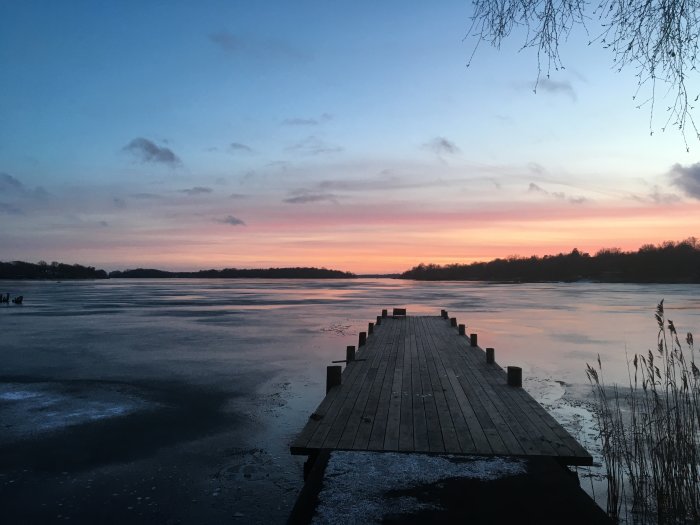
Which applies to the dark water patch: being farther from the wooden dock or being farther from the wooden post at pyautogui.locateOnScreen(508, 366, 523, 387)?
the wooden post at pyautogui.locateOnScreen(508, 366, 523, 387)

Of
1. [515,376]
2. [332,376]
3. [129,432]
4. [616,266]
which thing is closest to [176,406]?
[129,432]

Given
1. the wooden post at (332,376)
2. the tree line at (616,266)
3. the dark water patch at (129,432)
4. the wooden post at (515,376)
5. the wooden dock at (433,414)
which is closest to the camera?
the wooden dock at (433,414)

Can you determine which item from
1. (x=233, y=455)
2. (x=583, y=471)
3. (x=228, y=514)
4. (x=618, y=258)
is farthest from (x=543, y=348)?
(x=618, y=258)

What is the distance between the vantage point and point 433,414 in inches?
295

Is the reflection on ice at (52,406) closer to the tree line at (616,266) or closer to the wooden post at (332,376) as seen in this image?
the wooden post at (332,376)

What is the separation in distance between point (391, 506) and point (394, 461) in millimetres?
1112

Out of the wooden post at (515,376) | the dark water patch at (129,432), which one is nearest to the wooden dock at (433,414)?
the wooden post at (515,376)

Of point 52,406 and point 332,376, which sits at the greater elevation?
point 332,376

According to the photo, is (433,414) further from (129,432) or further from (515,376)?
(129,432)

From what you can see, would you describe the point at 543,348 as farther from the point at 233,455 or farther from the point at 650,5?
the point at 650,5

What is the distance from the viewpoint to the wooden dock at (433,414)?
20.1 feet

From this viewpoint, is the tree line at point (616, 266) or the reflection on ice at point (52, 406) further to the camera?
the tree line at point (616, 266)

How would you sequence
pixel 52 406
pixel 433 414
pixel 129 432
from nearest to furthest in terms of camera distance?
pixel 433 414 < pixel 129 432 < pixel 52 406

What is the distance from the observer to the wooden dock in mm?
6113
